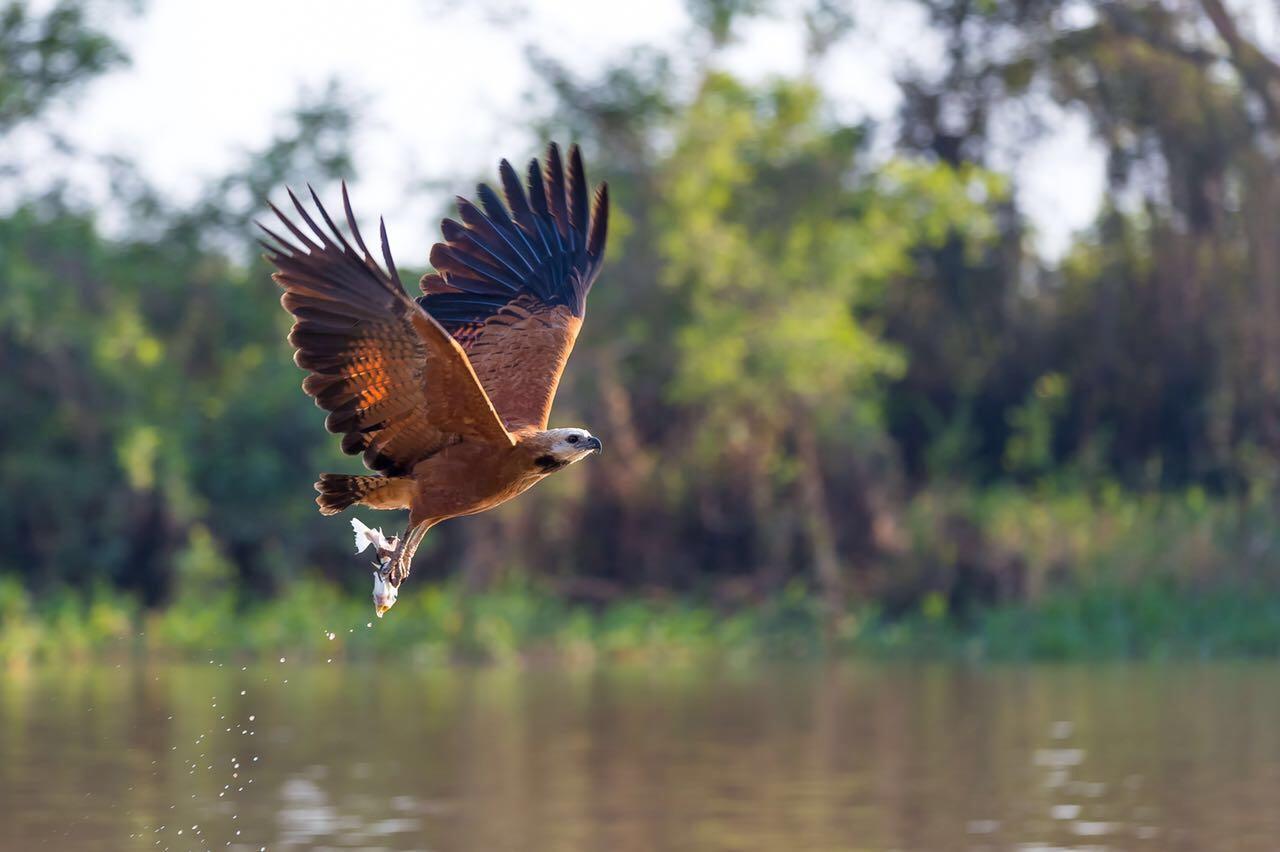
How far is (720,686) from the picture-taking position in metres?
16.7

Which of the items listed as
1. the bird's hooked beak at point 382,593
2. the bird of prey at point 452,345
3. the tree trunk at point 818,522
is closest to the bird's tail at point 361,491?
the bird of prey at point 452,345

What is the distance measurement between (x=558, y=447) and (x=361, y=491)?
74 cm

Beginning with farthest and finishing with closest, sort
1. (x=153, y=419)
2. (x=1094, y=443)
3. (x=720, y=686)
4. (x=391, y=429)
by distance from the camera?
(x=1094, y=443), (x=153, y=419), (x=720, y=686), (x=391, y=429)

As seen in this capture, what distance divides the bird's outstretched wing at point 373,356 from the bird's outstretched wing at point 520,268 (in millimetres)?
1054

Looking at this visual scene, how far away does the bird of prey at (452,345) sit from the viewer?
6.58 metres

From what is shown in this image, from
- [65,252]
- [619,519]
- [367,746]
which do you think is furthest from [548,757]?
[65,252]

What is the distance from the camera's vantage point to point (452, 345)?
6.48 m

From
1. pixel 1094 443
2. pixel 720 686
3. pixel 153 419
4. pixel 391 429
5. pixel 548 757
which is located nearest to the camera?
pixel 391 429

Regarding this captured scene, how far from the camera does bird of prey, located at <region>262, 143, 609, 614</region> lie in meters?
6.58

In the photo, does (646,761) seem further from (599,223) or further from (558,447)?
(558,447)

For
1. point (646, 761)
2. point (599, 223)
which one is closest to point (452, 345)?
point (599, 223)

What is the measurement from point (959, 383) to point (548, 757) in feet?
40.1

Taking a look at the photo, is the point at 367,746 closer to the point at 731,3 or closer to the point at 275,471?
the point at 275,471

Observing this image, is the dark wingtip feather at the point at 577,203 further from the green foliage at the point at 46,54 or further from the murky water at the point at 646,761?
the green foliage at the point at 46,54
